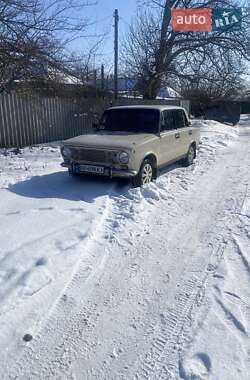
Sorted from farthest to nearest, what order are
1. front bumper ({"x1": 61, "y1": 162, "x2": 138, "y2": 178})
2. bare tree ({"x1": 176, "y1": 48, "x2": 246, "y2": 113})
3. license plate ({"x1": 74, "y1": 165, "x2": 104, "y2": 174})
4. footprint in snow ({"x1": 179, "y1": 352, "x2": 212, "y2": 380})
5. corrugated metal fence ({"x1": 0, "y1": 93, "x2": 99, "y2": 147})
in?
bare tree ({"x1": 176, "y1": 48, "x2": 246, "y2": 113}) → corrugated metal fence ({"x1": 0, "y1": 93, "x2": 99, "y2": 147}) → license plate ({"x1": 74, "y1": 165, "x2": 104, "y2": 174}) → front bumper ({"x1": 61, "y1": 162, "x2": 138, "y2": 178}) → footprint in snow ({"x1": 179, "y1": 352, "x2": 212, "y2": 380})

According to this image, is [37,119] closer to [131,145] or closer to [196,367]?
[131,145]

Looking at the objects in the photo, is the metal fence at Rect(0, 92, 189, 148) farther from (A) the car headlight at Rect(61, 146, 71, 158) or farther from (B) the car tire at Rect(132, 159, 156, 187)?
(B) the car tire at Rect(132, 159, 156, 187)

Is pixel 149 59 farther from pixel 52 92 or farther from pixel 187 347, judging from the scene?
pixel 187 347

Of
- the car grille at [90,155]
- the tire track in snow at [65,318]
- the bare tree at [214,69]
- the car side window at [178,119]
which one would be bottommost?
the tire track in snow at [65,318]

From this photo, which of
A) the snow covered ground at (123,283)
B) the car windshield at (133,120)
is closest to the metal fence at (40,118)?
the car windshield at (133,120)

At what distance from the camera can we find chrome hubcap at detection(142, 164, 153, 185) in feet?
23.1

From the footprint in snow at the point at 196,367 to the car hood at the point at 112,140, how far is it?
4422 millimetres

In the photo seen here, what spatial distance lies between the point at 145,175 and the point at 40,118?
23.8 feet

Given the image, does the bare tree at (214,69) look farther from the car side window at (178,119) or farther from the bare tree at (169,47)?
the car side window at (178,119)

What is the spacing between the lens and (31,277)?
3.57m

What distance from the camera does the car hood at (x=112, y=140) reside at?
659 cm

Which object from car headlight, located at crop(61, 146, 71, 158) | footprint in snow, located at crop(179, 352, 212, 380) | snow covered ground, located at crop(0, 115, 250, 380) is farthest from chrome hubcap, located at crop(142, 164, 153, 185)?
footprint in snow, located at crop(179, 352, 212, 380)

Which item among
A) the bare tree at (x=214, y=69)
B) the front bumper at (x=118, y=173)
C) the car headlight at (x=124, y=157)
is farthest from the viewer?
the bare tree at (x=214, y=69)

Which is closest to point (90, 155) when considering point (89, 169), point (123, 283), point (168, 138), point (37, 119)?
point (89, 169)
